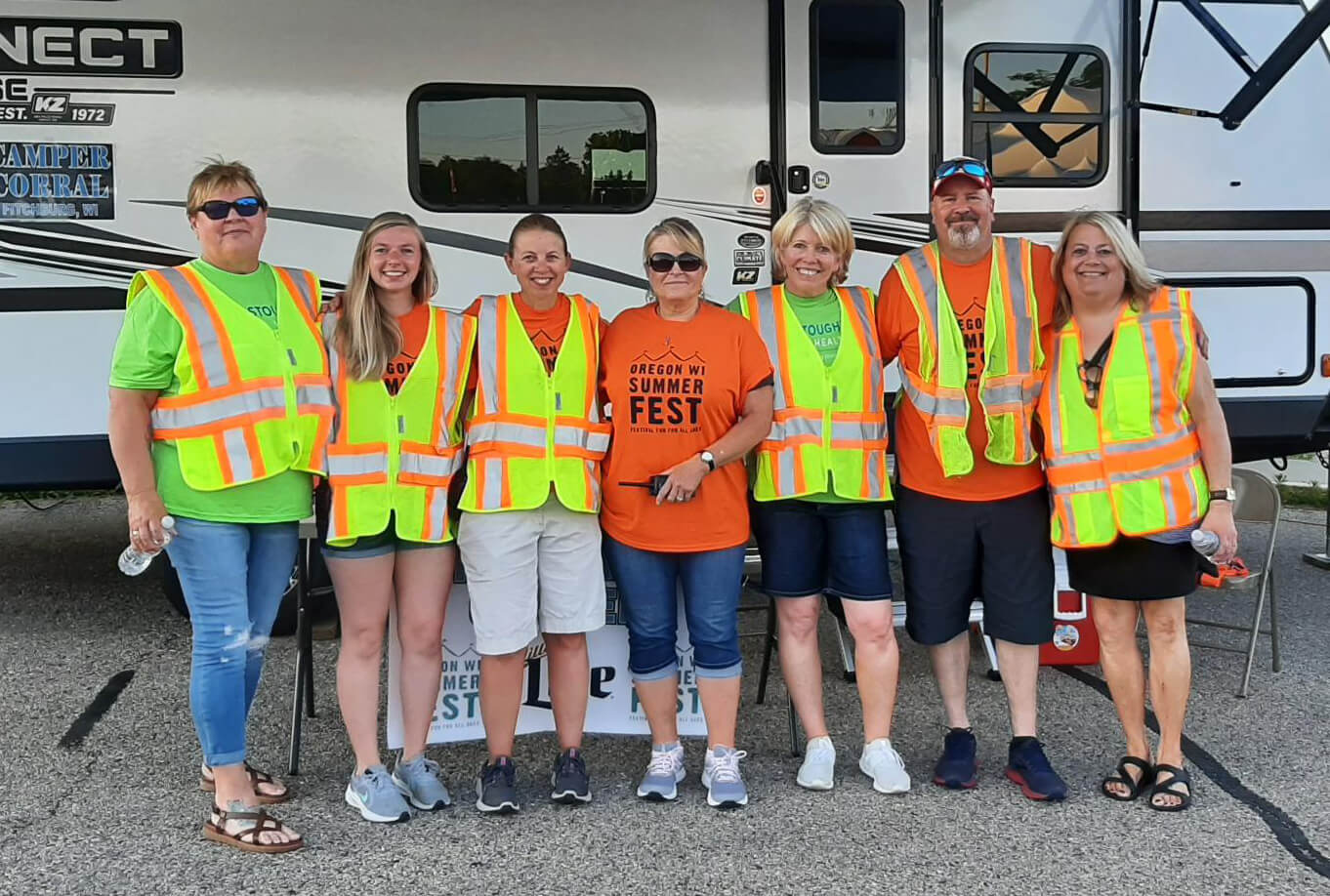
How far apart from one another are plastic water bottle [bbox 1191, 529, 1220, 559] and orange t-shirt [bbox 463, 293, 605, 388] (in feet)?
5.61

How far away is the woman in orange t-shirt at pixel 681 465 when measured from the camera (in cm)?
295

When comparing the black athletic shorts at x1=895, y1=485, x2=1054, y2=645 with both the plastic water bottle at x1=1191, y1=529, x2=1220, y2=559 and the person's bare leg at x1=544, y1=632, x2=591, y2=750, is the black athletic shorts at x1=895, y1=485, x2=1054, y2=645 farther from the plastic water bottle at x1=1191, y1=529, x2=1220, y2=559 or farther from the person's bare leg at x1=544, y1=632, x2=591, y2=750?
the person's bare leg at x1=544, y1=632, x2=591, y2=750

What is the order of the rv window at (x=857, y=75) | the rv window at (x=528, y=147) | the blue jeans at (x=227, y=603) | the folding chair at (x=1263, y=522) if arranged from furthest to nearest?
the rv window at (x=857, y=75) → the rv window at (x=528, y=147) → the folding chair at (x=1263, y=522) → the blue jeans at (x=227, y=603)

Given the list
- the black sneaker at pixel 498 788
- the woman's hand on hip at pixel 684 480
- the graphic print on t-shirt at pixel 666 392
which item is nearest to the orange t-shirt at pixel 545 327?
the graphic print on t-shirt at pixel 666 392

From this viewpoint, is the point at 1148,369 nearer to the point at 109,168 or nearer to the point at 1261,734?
the point at 1261,734

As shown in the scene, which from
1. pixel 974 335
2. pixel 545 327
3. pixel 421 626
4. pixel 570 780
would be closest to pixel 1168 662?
pixel 974 335

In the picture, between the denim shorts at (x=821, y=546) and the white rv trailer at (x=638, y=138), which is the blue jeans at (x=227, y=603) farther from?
the white rv trailer at (x=638, y=138)

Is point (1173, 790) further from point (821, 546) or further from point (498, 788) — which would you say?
point (498, 788)

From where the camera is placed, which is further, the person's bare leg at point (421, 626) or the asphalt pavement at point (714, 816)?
the person's bare leg at point (421, 626)

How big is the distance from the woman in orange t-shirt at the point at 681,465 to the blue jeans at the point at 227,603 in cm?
88

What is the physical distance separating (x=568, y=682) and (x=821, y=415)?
3.33ft

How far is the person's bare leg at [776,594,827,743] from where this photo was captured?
10.3ft

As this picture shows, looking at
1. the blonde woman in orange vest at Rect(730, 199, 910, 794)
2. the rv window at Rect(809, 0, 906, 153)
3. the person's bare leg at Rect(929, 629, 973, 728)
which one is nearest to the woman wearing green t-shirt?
the blonde woman in orange vest at Rect(730, 199, 910, 794)

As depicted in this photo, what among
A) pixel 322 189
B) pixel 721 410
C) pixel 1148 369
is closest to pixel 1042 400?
pixel 1148 369
